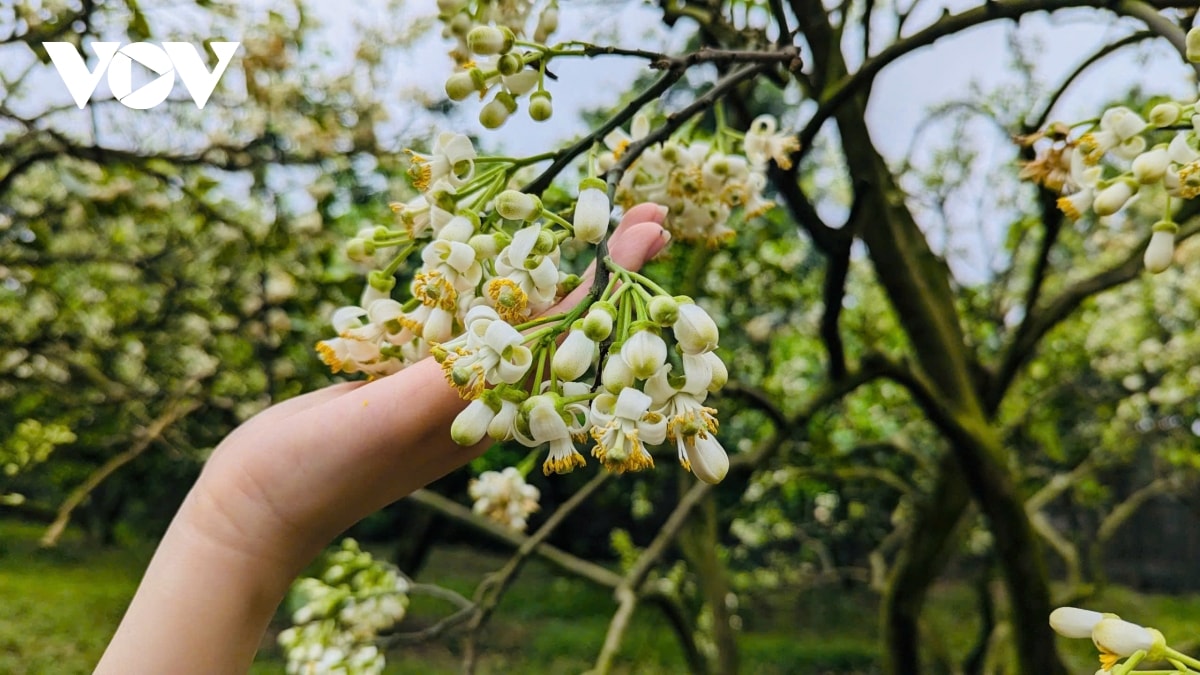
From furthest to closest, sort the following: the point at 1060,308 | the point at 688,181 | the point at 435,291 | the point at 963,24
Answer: the point at 1060,308 < the point at 963,24 < the point at 688,181 < the point at 435,291

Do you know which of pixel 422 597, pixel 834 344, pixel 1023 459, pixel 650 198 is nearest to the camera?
pixel 650 198

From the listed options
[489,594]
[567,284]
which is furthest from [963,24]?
[489,594]

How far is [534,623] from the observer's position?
20.5 feet

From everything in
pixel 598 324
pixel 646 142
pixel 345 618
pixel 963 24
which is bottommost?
pixel 345 618

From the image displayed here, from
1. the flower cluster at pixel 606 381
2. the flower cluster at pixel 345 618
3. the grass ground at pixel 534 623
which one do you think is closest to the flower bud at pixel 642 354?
the flower cluster at pixel 606 381

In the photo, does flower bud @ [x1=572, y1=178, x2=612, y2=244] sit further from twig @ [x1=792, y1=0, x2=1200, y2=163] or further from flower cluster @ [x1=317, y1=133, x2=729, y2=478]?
twig @ [x1=792, y1=0, x2=1200, y2=163]

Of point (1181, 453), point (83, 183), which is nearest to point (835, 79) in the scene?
point (83, 183)

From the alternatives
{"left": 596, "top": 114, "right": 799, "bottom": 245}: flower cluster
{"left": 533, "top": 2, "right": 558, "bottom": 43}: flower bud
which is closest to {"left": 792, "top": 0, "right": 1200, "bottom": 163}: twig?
{"left": 596, "top": 114, "right": 799, "bottom": 245}: flower cluster

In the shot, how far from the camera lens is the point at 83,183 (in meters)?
1.93

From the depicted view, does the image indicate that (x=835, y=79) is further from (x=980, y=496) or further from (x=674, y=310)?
(x=674, y=310)

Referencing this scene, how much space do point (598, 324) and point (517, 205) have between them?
104 millimetres

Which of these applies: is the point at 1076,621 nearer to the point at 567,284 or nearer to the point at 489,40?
the point at 567,284

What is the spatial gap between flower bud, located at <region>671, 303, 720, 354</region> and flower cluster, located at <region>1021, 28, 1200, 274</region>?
13.5 inches

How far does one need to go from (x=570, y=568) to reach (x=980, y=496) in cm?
102
